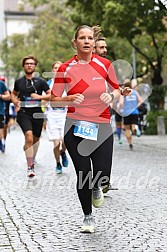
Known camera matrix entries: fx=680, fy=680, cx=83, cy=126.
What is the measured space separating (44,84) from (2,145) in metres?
6.09

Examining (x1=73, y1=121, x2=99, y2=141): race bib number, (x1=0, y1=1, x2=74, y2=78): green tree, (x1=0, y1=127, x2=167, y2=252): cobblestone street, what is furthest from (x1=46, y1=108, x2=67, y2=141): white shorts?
(x1=0, y1=1, x2=74, y2=78): green tree

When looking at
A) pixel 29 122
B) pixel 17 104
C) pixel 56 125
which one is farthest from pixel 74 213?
pixel 56 125

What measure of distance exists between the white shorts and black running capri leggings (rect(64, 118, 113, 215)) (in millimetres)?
5455

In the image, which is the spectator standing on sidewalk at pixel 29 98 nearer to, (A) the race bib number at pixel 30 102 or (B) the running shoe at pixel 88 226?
(A) the race bib number at pixel 30 102

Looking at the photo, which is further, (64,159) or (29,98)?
(64,159)

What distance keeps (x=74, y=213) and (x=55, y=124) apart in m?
4.72

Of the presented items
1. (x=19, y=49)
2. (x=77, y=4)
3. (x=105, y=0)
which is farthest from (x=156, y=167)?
(x=19, y=49)

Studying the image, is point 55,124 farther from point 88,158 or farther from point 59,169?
point 88,158

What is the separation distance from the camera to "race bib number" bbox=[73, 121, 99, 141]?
6.27m

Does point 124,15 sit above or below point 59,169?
above

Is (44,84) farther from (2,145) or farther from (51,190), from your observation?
(2,145)

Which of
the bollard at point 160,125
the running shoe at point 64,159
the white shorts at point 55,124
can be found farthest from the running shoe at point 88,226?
the bollard at point 160,125

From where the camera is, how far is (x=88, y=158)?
20.8 ft

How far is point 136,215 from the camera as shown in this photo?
7.18 metres
